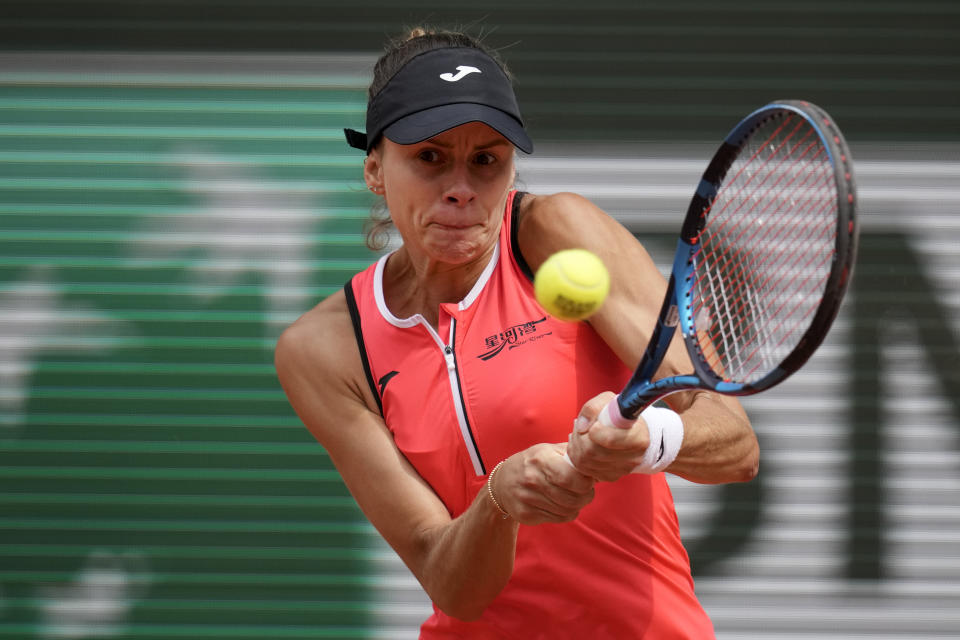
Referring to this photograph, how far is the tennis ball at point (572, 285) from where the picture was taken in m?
1.56

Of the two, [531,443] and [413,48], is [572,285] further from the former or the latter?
[413,48]

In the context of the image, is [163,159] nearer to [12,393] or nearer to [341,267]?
[341,267]

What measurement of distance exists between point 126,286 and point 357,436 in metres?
2.18

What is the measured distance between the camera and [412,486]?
83.8 inches

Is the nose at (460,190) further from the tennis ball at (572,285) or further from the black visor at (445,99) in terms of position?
the tennis ball at (572,285)

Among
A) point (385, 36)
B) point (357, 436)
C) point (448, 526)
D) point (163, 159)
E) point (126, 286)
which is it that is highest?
point (385, 36)

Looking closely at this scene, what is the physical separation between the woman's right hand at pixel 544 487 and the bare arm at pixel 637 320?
0.15 meters

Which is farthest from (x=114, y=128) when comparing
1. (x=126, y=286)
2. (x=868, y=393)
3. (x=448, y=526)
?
(x=868, y=393)

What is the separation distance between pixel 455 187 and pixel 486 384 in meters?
0.41

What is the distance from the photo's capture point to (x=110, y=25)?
3977mm

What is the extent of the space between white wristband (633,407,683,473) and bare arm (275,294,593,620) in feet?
0.37

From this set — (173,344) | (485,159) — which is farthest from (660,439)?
(173,344)

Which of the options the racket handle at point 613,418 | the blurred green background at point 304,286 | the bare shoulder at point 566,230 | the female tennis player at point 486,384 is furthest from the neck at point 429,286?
the blurred green background at point 304,286

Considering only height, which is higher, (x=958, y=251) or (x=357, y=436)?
(x=958, y=251)
